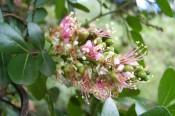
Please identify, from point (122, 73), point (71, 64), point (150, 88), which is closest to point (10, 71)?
point (71, 64)

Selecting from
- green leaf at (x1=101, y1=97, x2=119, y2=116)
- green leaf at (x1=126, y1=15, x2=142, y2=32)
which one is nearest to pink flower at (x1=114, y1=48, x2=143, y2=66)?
green leaf at (x1=101, y1=97, x2=119, y2=116)

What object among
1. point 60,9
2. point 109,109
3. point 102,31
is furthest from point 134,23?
point 109,109

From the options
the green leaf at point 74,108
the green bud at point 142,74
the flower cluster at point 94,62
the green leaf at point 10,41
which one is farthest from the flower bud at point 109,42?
the green leaf at point 74,108

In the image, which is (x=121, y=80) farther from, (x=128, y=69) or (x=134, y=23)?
(x=134, y=23)

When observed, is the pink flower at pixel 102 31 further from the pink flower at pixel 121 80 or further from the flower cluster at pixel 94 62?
the pink flower at pixel 121 80

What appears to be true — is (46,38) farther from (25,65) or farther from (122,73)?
(122,73)
